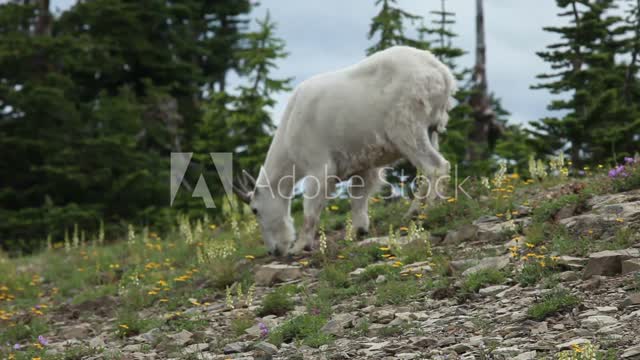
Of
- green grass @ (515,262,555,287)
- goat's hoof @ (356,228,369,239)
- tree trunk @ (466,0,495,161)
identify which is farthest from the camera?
tree trunk @ (466,0,495,161)

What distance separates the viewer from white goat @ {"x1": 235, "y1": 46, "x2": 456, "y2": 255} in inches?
383

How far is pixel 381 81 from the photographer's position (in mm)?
9867

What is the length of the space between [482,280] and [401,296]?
0.73m

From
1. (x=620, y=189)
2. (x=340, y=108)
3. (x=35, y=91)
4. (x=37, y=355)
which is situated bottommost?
(x=37, y=355)

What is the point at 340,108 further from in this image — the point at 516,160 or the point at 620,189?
the point at 516,160

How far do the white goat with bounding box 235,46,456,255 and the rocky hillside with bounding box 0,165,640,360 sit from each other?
0.76 metres

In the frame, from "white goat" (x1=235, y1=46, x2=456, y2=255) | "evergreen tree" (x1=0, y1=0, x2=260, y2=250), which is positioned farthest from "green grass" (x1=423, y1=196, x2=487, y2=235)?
"evergreen tree" (x1=0, y1=0, x2=260, y2=250)

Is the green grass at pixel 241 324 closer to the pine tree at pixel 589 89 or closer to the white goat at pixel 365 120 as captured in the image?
the white goat at pixel 365 120

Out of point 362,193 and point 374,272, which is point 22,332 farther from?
point 362,193

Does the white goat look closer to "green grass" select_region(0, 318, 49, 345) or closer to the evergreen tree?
"green grass" select_region(0, 318, 49, 345)

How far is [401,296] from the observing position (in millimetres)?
7301

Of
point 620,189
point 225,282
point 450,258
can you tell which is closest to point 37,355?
point 225,282

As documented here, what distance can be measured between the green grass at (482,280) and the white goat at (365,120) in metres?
2.80

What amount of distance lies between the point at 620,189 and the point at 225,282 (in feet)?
14.8
